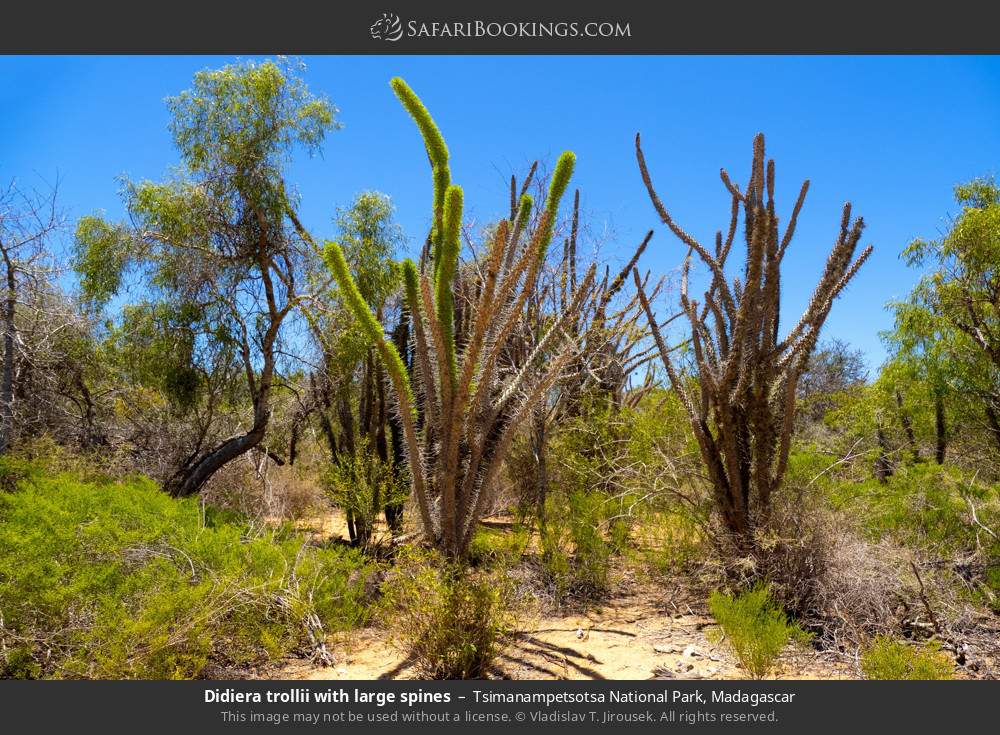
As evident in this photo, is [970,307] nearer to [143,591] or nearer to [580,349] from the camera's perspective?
[580,349]

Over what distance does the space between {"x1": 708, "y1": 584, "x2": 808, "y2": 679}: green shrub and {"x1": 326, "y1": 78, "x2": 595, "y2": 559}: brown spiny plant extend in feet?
7.47

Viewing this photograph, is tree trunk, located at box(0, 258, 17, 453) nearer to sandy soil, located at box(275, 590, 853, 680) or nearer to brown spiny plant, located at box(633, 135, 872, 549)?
sandy soil, located at box(275, 590, 853, 680)

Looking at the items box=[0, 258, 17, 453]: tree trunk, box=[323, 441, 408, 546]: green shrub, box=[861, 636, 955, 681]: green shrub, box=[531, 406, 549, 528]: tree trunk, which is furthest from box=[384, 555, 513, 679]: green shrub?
box=[0, 258, 17, 453]: tree trunk

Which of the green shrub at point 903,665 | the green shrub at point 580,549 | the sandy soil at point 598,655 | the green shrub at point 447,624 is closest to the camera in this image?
the green shrub at point 903,665

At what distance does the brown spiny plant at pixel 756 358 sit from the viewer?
→ 5785 millimetres

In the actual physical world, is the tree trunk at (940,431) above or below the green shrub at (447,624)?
above

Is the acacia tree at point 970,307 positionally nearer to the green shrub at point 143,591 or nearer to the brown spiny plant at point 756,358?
the brown spiny plant at point 756,358

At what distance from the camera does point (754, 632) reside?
4.30 metres

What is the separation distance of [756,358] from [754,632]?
2559mm

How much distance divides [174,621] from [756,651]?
3.76 metres

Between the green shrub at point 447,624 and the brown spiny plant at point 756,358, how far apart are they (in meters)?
2.67

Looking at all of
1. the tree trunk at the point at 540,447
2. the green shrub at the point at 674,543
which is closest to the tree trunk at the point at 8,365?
the tree trunk at the point at 540,447

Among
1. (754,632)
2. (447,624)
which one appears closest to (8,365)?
(447,624)
